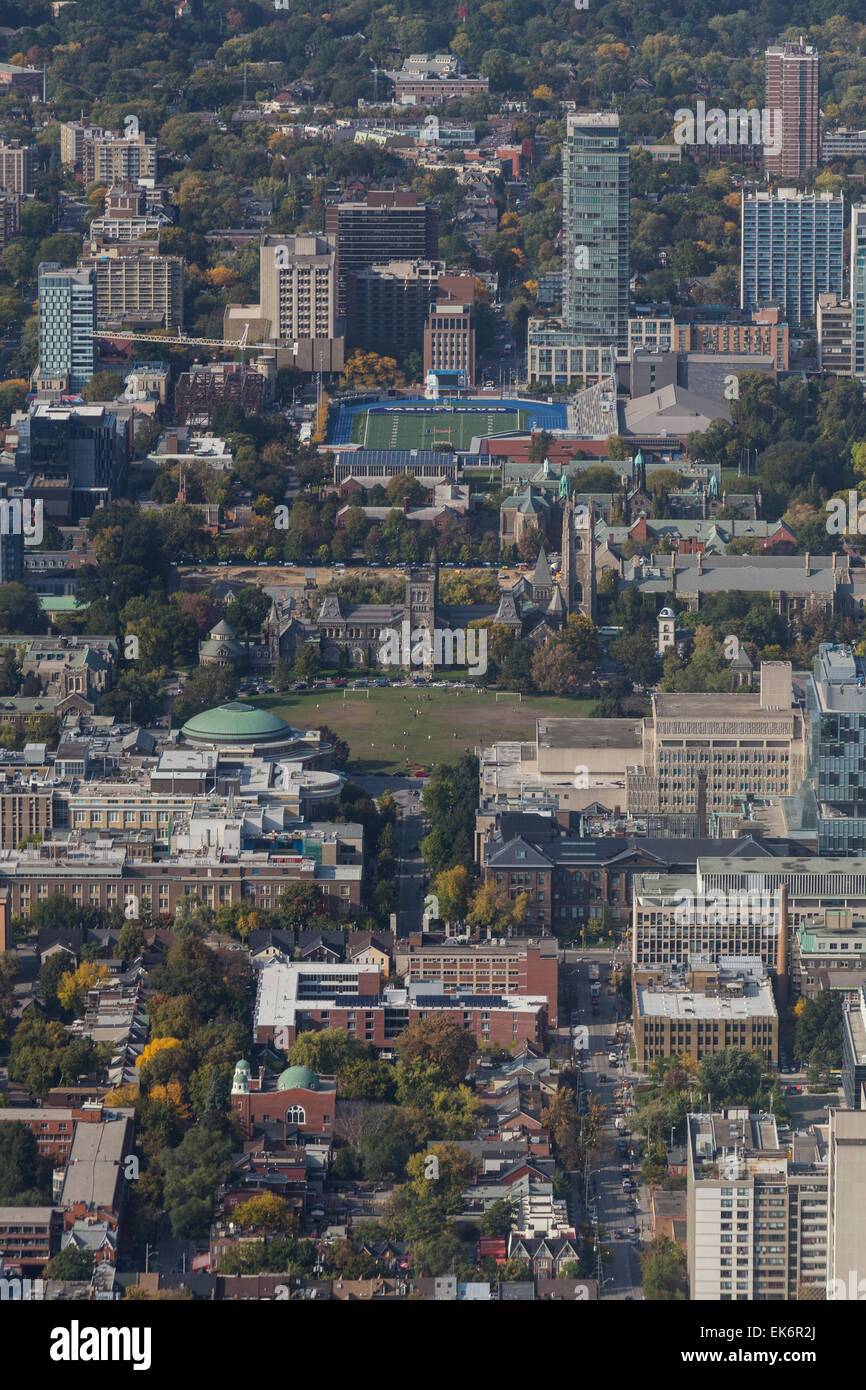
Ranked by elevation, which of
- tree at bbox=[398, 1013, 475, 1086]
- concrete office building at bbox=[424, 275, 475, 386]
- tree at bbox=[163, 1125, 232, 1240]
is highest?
concrete office building at bbox=[424, 275, 475, 386]

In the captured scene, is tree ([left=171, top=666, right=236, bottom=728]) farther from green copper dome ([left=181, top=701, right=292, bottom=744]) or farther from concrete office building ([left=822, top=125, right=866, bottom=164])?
concrete office building ([left=822, top=125, right=866, bottom=164])

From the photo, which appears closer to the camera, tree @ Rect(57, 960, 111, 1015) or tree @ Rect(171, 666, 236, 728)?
tree @ Rect(57, 960, 111, 1015)

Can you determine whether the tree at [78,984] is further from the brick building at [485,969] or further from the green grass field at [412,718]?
the green grass field at [412,718]

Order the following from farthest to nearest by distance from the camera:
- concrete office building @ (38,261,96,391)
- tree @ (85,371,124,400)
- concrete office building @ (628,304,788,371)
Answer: concrete office building @ (628,304,788,371) < concrete office building @ (38,261,96,391) < tree @ (85,371,124,400)

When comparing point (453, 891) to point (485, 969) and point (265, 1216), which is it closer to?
point (485, 969)

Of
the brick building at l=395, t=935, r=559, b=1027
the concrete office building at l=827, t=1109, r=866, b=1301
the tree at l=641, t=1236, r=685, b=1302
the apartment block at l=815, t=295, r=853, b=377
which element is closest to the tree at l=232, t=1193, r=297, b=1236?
the tree at l=641, t=1236, r=685, b=1302

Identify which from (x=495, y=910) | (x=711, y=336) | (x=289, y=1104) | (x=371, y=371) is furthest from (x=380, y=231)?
(x=289, y=1104)

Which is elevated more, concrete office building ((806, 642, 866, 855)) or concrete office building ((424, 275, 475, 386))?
concrete office building ((424, 275, 475, 386))

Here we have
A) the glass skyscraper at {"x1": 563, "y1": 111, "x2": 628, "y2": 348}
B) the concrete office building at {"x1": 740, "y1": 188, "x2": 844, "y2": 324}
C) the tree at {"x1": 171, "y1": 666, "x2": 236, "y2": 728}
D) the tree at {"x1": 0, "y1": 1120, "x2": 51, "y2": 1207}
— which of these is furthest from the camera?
the concrete office building at {"x1": 740, "y1": 188, "x2": 844, "y2": 324}

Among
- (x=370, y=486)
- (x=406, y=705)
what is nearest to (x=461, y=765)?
(x=406, y=705)
